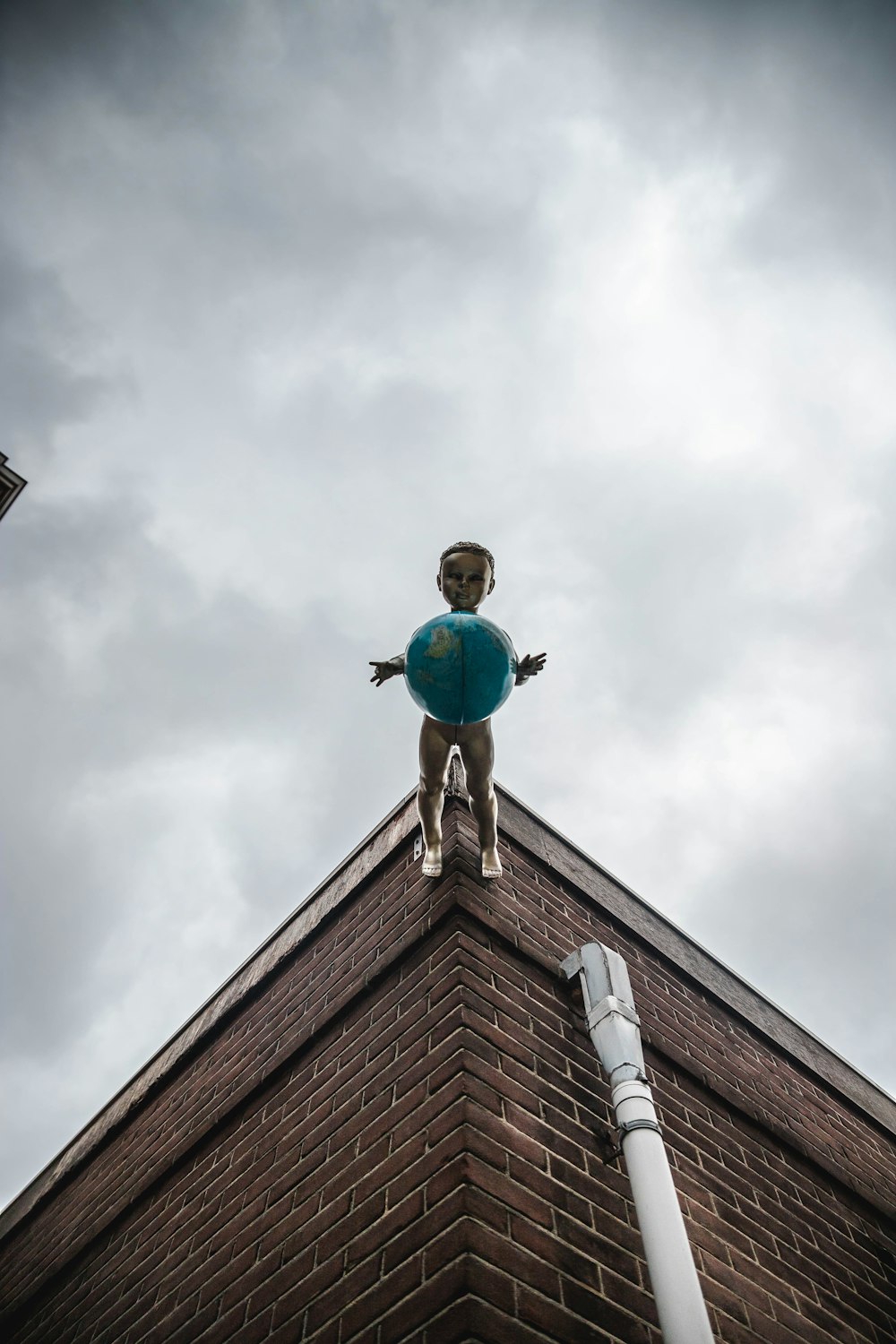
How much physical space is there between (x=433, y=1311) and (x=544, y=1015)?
1.19 m

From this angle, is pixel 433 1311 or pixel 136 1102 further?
pixel 136 1102

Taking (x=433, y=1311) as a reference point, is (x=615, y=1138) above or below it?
above

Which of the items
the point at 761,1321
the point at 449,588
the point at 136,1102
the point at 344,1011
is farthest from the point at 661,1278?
the point at 136,1102

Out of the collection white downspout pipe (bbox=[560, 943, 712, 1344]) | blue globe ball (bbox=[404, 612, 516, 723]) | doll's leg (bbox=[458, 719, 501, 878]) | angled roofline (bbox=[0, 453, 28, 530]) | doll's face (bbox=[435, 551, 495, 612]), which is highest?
angled roofline (bbox=[0, 453, 28, 530])

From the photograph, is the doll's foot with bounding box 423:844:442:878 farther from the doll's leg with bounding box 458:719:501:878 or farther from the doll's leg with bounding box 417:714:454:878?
the doll's leg with bounding box 458:719:501:878

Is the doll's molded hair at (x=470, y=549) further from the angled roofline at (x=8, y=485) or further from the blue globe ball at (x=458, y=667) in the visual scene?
the angled roofline at (x=8, y=485)

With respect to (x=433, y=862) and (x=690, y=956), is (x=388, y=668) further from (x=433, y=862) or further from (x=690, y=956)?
(x=690, y=956)

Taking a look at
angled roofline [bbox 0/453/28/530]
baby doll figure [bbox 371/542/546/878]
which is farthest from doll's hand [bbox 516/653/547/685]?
angled roofline [bbox 0/453/28/530]

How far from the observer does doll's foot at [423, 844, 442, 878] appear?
3.60 metres

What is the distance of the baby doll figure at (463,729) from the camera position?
3.34 m

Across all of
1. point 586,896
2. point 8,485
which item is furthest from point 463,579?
point 8,485

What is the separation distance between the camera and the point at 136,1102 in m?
4.93

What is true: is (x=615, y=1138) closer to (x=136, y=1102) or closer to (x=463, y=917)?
(x=463, y=917)

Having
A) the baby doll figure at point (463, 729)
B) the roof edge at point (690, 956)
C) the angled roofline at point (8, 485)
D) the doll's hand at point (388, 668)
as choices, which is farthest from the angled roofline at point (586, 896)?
the angled roofline at point (8, 485)
